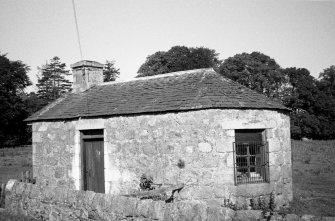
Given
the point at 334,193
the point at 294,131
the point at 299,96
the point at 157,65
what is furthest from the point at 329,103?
the point at 334,193

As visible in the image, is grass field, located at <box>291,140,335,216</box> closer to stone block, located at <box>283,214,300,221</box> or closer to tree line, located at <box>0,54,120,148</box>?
stone block, located at <box>283,214,300,221</box>

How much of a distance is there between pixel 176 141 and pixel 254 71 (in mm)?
35780

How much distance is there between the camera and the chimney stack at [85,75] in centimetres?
1443

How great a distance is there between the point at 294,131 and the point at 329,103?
8580 mm

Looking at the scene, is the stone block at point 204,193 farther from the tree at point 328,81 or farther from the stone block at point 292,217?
the tree at point 328,81

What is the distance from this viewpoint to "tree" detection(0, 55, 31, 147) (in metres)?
39.7

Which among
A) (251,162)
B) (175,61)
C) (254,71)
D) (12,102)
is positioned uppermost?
(175,61)

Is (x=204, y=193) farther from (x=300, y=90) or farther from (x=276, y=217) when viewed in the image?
(x=300, y=90)

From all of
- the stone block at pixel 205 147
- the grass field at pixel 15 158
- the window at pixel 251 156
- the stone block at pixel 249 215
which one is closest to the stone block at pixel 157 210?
the stone block at pixel 249 215

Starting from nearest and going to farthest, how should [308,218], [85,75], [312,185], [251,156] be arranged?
1. [308,218]
2. [251,156]
3. [312,185]
4. [85,75]

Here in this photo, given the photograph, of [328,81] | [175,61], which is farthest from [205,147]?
[328,81]

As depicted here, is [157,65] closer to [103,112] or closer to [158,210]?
[103,112]

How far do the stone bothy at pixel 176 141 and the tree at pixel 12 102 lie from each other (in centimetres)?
3137

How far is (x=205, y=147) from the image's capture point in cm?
914
